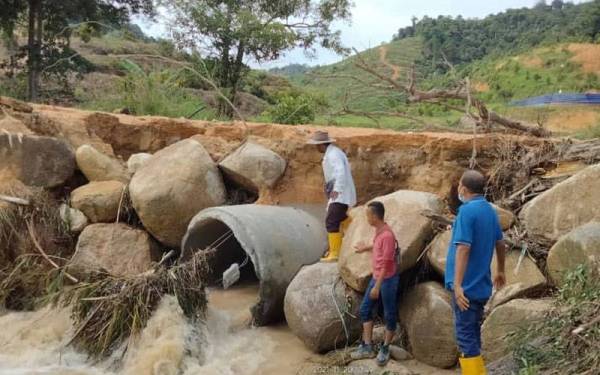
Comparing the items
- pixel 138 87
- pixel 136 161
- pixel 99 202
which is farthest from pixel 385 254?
pixel 138 87

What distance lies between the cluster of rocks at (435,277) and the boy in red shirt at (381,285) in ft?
0.92

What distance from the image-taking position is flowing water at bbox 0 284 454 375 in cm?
566

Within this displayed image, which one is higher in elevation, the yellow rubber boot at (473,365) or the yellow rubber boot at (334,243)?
the yellow rubber boot at (334,243)

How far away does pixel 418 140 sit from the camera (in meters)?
7.85

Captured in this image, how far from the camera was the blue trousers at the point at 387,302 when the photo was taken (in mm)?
5551

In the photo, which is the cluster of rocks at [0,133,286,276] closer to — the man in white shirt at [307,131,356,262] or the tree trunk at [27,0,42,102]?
the man in white shirt at [307,131,356,262]

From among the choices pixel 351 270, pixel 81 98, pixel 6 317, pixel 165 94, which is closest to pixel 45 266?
pixel 6 317

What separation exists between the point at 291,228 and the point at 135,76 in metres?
5.72

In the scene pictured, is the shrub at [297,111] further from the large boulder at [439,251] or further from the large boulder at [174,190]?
the large boulder at [439,251]

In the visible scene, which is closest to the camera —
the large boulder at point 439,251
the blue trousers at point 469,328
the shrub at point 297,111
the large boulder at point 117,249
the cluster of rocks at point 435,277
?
the blue trousers at point 469,328

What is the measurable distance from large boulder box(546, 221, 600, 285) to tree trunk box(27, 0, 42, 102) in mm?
12911

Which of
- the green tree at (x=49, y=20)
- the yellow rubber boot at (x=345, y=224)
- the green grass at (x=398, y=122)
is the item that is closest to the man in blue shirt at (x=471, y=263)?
the yellow rubber boot at (x=345, y=224)

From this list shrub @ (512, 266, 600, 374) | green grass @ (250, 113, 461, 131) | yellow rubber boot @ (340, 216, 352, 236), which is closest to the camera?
shrub @ (512, 266, 600, 374)

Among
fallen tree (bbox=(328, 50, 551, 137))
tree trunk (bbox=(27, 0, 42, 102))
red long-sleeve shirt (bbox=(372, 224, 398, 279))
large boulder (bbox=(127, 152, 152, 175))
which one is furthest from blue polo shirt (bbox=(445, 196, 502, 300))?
tree trunk (bbox=(27, 0, 42, 102))
